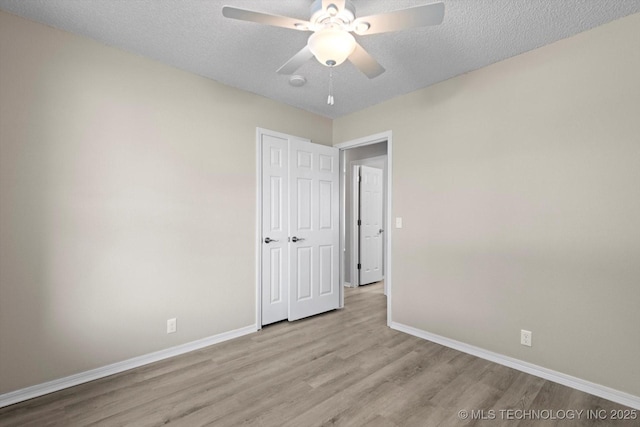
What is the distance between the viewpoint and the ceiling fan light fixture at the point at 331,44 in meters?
1.58

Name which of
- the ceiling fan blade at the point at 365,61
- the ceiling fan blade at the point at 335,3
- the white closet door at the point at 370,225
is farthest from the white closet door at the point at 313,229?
the ceiling fan blade at the point at 335,3

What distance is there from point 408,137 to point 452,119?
494mm

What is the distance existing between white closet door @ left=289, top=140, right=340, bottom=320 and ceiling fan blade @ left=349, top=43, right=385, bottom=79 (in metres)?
1.71

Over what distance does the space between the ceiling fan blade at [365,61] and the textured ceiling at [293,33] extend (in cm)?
36

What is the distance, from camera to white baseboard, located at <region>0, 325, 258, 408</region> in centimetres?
200

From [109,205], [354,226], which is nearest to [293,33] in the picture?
[109,205]

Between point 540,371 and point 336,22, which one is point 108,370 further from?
point 540,371

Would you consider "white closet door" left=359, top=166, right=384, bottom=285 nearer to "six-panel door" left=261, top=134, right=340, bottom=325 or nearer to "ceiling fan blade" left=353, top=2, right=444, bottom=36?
"six-panel door" left=261, top=134, right=340, bottom=325

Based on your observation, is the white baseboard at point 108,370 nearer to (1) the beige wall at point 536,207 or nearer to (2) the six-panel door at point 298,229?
(2) the six-panel door at point 298,229

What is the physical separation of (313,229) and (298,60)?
217 cm

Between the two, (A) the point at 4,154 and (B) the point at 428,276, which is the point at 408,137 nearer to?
(B) the point at 428,276

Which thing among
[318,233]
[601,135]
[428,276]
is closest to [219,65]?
[318,233]

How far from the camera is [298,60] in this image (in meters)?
1.92

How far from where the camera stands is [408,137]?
10.8 ft
